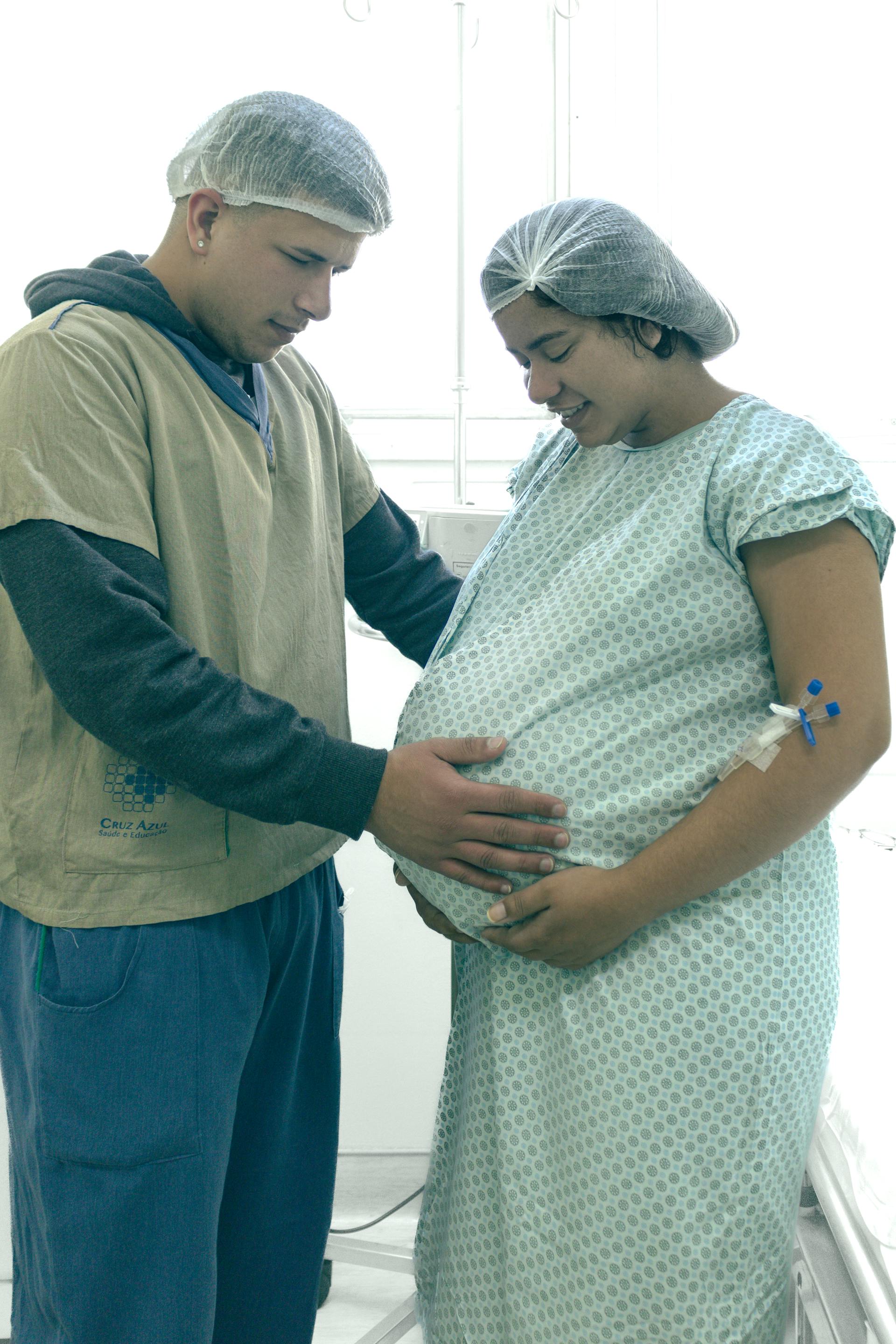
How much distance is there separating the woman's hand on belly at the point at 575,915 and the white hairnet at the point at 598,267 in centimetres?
54

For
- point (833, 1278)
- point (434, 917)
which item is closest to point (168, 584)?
point (434, 917)

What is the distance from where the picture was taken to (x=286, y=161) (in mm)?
1094

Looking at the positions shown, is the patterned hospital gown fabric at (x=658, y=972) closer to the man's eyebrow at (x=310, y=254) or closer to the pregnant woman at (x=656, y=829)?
the pregnant woman at (x=656, y=829)

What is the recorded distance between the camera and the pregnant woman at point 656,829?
0.91m

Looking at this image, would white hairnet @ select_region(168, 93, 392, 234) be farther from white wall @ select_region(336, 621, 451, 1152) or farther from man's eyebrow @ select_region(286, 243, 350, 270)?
white wall @ select_region(336, 621, 451, 1152)

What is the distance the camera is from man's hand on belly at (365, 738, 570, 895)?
970mm

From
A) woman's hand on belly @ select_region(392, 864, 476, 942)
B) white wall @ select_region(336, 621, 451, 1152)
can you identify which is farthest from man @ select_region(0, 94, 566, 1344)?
white wall @ select_region(336, 621, 451, 1152)

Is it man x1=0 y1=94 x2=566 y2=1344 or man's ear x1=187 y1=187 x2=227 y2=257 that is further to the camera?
man's ear x1=187 y1=187 x2=227 y2=257

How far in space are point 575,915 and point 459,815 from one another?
140 mm

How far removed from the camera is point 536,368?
1.09 meters

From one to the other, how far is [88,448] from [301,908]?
0.58m

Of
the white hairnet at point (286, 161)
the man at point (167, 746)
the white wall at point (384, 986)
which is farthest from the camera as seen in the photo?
the white wall at point (384, 986)

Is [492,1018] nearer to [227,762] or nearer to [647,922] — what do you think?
[647,922]

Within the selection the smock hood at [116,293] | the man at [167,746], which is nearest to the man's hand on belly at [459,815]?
the man at [167,746]
